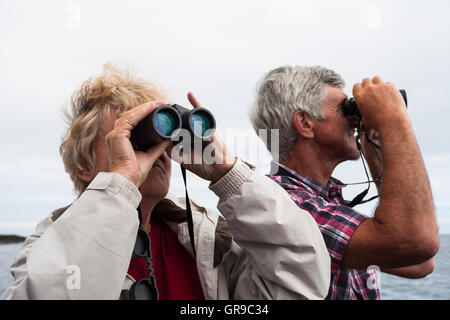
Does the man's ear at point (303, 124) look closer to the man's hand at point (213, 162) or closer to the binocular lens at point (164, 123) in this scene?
the man's hand at point (213, 162)

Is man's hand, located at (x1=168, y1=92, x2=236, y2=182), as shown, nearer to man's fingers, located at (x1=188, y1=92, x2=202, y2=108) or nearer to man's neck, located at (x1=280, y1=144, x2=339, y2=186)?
man's fingers, located at (x1=188, y1=92, x2=202, y2=108)

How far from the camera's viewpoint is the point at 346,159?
199 cm

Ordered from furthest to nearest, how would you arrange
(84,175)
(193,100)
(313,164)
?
(313,164), (84,175), (193,100)

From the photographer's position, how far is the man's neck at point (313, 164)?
1.92 m

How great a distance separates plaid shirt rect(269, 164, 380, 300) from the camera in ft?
4.75

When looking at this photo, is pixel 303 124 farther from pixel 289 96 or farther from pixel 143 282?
pixel 143 282

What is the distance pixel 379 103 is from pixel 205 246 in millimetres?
842

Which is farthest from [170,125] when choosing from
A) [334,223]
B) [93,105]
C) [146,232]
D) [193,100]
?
[334,223]

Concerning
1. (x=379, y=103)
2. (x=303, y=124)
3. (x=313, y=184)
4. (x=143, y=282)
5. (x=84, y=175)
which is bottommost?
(x=143, y=282)

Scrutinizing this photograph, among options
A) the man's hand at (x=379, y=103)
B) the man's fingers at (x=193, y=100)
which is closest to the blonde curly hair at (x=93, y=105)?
the man's fingers at (x=193, y=100)

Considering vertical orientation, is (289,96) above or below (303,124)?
above

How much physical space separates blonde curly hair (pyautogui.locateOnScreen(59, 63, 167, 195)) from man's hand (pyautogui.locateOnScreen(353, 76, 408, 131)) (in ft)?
2.53

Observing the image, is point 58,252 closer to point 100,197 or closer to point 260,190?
point 100,197

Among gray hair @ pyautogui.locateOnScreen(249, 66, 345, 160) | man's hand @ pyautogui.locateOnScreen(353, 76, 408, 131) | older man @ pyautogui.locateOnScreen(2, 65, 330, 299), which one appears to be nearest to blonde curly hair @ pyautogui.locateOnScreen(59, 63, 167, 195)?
older man @ pyautogui.locateOnScreen(2, 65, 330, 299)
